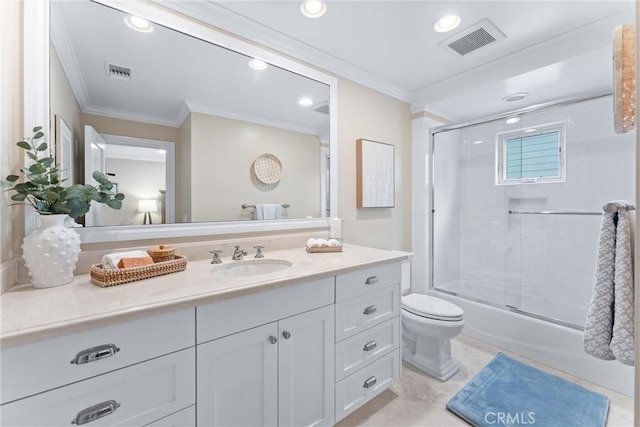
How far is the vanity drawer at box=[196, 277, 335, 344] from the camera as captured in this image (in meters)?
0.94

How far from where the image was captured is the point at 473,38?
70.9 inches

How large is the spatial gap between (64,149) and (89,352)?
35.7 inches

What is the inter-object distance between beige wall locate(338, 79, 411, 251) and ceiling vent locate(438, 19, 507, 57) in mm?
665

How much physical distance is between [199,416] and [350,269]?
32.5 inches

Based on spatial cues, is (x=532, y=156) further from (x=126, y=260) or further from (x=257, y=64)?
(x=126, y=260)

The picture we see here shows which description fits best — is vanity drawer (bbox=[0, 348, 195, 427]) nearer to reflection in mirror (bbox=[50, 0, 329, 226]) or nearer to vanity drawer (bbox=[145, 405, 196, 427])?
vanity drawer (bbox=[145, 405, 196, 427])

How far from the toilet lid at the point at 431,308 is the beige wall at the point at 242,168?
3.30ft

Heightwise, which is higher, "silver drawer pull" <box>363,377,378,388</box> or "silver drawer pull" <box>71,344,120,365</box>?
"silver drawer pull" <box>71,344,120,365</box>

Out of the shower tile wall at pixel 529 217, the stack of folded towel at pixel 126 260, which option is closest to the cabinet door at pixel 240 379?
the stack of folded towel at pixel 126 260

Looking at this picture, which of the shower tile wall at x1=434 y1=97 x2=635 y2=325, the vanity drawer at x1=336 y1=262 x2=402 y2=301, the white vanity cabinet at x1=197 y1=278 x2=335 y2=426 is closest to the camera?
the white vanity cabinet at x1=197 y1=278 x2=335 y2=426

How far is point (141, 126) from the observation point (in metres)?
1.33

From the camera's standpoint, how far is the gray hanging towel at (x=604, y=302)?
3.40 feet

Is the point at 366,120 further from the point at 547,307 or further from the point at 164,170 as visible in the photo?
the point at 547,307

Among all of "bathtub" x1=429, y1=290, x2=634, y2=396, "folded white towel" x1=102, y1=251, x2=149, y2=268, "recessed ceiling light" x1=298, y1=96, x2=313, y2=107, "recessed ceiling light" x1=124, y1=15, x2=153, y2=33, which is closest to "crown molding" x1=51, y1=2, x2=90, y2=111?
"recessed ceiling light" x1=124, y1=15, x2=153, y2=33
